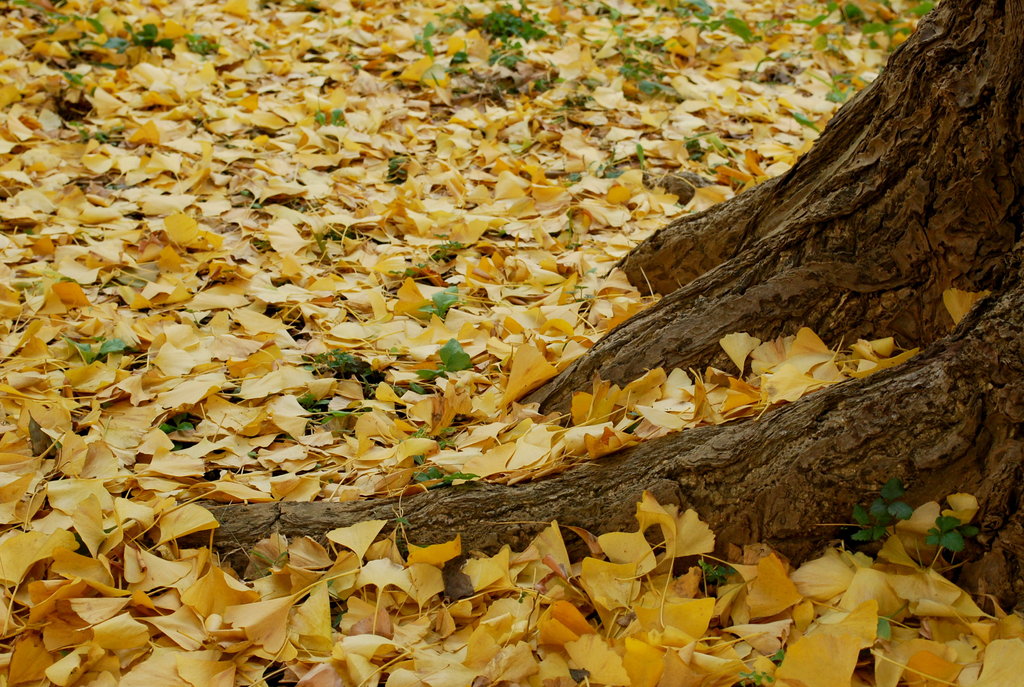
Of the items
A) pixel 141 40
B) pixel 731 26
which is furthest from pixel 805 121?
pixel 141 40

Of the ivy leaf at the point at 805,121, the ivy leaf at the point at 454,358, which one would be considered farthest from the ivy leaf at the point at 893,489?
the ivy leaf at the point at 805,121

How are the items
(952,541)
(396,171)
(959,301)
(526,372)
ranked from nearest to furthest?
1. (952,541)
2. (959,301)
3. (526,372)
4. (396,171)

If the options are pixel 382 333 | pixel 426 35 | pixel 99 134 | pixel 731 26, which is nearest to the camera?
pixel 382 333

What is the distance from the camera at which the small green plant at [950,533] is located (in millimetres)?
1097

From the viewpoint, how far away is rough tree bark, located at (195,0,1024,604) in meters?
1.10

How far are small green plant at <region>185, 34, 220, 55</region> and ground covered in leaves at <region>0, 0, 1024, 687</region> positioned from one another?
51 millimetres

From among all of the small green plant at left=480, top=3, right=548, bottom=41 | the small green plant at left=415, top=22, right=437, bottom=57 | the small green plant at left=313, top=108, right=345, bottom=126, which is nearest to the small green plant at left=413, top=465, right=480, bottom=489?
the small green plant at left=313, top=108, right=345, bottom=126

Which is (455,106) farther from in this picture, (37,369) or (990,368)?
(990,368)

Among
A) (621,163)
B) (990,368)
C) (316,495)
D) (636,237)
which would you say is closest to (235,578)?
(316,495)

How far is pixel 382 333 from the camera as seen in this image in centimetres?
194

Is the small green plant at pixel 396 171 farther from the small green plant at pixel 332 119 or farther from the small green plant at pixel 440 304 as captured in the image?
the small green plant at pixel 440 304

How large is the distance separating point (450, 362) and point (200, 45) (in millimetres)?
2108

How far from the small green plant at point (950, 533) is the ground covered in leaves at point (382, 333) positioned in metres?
0.03

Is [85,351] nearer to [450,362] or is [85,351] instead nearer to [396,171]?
[450,362]
